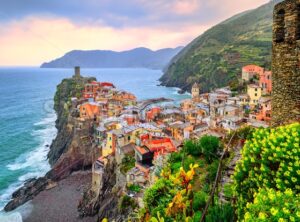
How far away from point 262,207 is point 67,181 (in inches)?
1524

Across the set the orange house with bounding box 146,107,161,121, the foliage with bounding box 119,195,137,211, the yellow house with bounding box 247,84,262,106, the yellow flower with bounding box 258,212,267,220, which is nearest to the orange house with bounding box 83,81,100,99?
the orange house with bounding box 146,107,161,121

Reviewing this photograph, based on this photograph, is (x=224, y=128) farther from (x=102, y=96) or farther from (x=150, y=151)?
(x=102, y=96)

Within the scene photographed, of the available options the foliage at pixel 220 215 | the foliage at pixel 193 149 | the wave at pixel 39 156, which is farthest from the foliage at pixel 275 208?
the wave at pixel 39 156

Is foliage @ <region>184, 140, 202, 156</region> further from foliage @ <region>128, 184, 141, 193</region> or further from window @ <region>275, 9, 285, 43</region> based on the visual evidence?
foliage @ <region>128, 184, 141, 193</region>

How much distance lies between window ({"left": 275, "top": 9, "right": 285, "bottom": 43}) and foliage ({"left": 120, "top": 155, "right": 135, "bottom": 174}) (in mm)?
22091

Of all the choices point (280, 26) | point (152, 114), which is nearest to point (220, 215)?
point (280, 26)

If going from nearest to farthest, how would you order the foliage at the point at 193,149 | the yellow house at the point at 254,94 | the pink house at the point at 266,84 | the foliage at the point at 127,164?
the foliage at the point at 193,149
the foliage at the point at 127,164
the yellow house at the point at 254,94
the pink house at the point at 266,84

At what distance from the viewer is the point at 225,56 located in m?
116

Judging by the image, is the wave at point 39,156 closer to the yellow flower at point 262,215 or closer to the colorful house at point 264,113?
the colorful house at point 264,113

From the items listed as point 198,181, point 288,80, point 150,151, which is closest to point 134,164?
point 150,151

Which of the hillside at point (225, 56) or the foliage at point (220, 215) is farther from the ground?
the hillside at point (225, 56)

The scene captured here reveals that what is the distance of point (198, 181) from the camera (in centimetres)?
1323

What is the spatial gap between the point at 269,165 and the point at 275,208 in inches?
73.0

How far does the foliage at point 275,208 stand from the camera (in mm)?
4539
